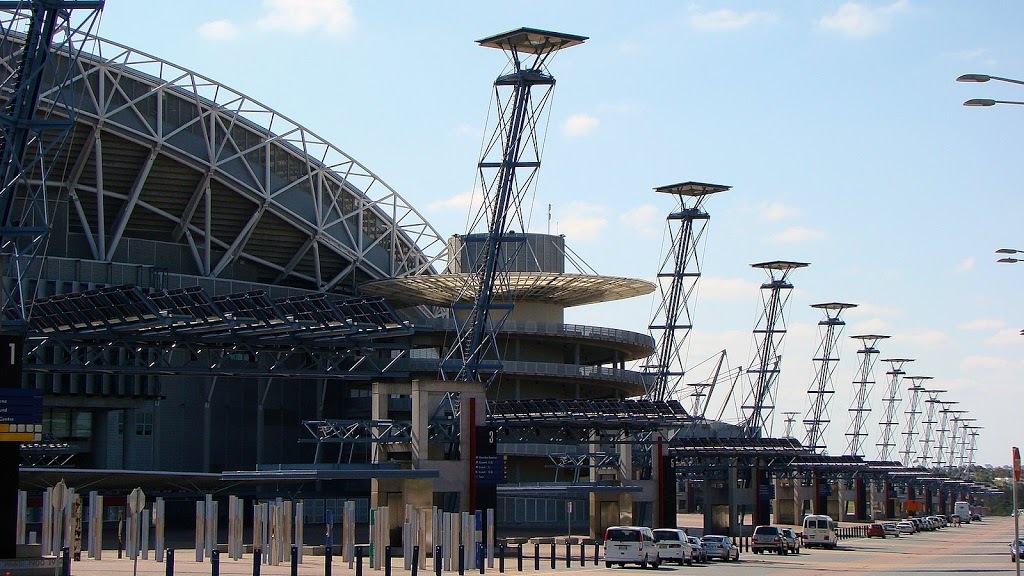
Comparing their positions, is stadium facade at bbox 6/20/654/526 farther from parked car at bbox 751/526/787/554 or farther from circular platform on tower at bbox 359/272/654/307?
parked car at bbox 751/526/787/554

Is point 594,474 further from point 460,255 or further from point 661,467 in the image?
point 460,255

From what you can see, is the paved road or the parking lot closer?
the paved road

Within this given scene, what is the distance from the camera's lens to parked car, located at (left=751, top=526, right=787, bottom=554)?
249 ft

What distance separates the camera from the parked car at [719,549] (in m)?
65.5

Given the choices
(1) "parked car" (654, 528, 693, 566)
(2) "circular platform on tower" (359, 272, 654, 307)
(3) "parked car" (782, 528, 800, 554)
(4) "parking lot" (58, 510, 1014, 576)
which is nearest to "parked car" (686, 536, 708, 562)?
(4) "parking lot" (58, 510, 1014, 576)

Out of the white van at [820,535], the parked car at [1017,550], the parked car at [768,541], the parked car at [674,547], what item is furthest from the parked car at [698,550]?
the white van at [820,535]

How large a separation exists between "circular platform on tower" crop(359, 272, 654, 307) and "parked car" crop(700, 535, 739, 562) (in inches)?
1420

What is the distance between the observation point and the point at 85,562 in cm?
5225

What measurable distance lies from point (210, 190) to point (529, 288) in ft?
77.7

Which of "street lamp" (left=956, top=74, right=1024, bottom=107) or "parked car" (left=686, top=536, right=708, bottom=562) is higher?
"street lamp" (left=956, top=74, right=1024, bottom=107)

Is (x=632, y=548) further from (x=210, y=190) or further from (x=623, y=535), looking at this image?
(x=210, y=190)

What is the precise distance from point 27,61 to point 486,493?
86.8 feet

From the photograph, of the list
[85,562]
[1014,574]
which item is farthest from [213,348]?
[1014,574]

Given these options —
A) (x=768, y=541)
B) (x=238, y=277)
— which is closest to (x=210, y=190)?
(x=238, y=277)
